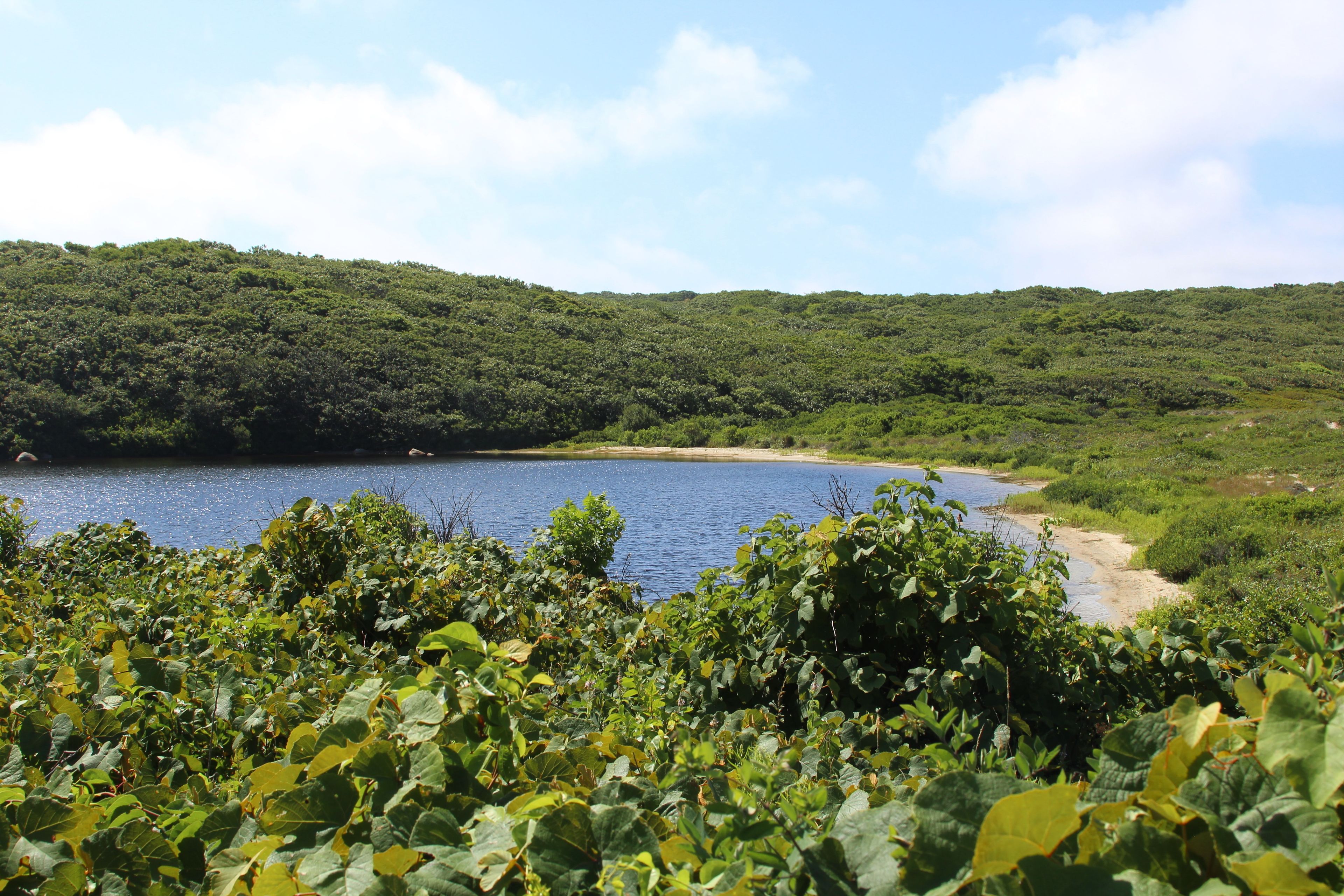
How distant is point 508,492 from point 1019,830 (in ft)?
91.8

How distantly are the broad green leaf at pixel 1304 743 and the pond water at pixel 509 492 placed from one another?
9499 mm

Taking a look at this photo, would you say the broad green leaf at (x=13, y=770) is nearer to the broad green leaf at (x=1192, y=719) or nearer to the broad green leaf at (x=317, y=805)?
the broad green leaf at (x=317, y=805)

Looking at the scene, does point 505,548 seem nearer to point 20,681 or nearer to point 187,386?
point 20,681

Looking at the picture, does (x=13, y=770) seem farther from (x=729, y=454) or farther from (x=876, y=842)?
(x=729, y=454)

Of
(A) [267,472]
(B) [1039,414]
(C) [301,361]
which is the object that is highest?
(C) [301,361]

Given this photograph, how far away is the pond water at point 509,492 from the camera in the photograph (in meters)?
17.0

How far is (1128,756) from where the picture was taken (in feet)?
2.78

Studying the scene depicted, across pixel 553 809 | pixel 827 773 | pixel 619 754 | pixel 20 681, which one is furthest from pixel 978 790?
pixel 20 681

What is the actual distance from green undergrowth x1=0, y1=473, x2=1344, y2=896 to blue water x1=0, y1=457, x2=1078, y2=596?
22.2 feet

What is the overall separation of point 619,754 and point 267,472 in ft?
127

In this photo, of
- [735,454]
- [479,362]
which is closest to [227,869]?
[735,454]

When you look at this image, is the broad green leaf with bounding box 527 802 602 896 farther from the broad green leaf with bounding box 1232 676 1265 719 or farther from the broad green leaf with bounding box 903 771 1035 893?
the broad green leaf with bounding box 1232 676 1265 719

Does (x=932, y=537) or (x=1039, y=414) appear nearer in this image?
(x=932, y=537)

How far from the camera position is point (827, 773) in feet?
6.02
